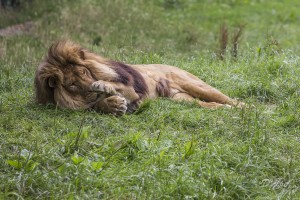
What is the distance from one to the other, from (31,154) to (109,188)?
2.78 feet

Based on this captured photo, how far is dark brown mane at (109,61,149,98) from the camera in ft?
25.5

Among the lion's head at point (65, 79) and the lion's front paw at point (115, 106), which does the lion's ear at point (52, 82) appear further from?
the lion's front paw at point (115, 106)

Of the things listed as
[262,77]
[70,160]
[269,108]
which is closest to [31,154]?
[70,160]

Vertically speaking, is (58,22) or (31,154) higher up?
(31,154)

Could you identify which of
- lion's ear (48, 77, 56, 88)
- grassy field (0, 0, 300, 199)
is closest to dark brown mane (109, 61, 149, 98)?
grassy field (0, 0, 300, 199)

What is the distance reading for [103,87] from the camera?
733 centimetres

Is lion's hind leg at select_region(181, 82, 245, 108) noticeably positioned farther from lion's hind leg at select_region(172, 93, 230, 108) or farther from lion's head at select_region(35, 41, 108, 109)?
lion's head at select_region(35, 41, 108, 109)

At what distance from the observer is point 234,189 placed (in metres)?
5.46

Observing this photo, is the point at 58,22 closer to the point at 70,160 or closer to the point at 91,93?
the point at 91,93

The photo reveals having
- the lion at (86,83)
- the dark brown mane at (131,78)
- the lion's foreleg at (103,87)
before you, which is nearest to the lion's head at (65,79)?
the lion at (86,83)

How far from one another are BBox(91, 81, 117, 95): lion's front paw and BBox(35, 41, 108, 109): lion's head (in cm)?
13

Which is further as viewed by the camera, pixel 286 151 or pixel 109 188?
pixel 286 151

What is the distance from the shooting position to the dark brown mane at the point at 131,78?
7.78 meters

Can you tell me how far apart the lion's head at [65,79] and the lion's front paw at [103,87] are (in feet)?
0.43
